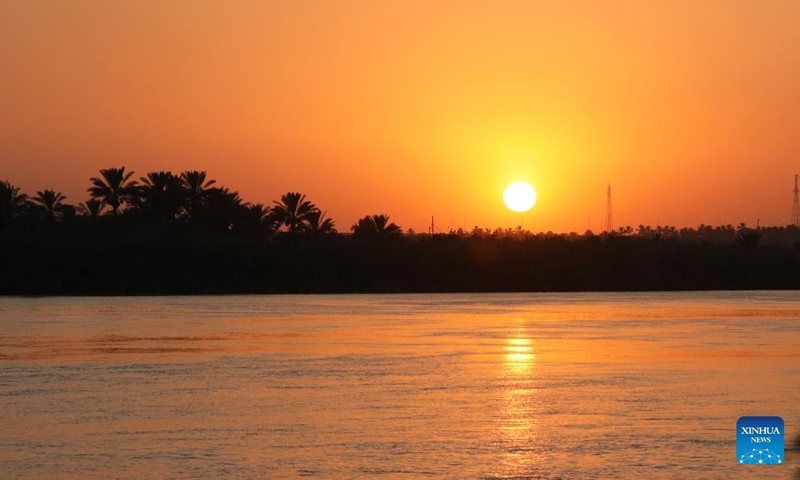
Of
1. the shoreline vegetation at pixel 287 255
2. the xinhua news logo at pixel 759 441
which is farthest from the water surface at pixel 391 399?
the shoreline vegetation at pixel 287 255

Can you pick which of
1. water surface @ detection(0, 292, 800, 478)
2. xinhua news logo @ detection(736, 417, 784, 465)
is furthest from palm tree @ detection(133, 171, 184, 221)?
xinhua news logo @ detection(736, 417, 784, 465)

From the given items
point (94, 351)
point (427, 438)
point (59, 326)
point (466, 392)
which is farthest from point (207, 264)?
point (427, 438)

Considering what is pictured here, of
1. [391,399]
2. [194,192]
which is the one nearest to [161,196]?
[194,192]

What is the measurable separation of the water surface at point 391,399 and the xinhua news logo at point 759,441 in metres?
0.20

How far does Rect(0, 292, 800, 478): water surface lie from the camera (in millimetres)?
18641

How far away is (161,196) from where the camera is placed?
102500 millimetres

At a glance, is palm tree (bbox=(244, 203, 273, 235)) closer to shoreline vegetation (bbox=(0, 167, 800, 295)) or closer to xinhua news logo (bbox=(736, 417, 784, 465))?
shoreline vegetation (bbox=(0, 167, 800, 295))

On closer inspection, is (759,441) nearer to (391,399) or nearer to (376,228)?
(391,399)

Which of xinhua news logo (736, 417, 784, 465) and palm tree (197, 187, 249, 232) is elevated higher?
palm tree (197, 187, 249, 232)

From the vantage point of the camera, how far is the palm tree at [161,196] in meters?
101

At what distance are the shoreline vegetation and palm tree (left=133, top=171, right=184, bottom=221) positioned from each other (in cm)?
10

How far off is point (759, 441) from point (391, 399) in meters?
9.09

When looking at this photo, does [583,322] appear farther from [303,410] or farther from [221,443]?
[221,443]

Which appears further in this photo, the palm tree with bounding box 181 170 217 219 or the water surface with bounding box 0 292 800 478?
the palm tree with bounding box 181 170 217 219
